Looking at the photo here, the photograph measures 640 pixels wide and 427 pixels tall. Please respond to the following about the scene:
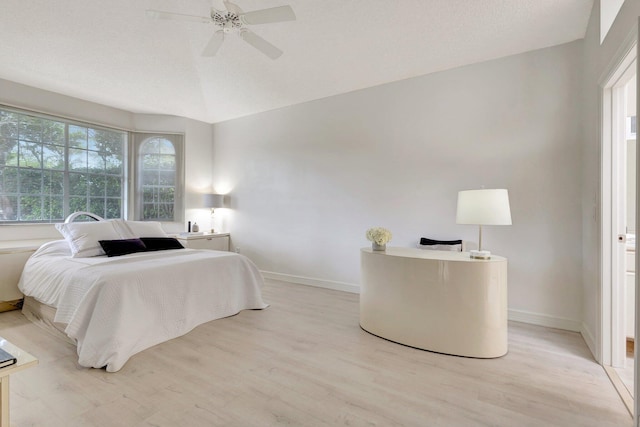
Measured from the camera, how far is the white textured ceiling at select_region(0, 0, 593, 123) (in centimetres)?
287

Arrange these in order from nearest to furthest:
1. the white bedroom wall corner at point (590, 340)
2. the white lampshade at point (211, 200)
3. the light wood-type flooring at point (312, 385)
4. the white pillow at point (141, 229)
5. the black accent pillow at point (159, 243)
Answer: the light wood-type flooring at point (312, 385), the white bedroom wall corner at point (590, 340), the black accent pillow at point (159, 243), the white pillow at point (141, 229), the white lampshade at point (211, 200)

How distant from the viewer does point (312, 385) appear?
2.00 m

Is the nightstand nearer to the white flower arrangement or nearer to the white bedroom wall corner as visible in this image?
the white flower arrangement

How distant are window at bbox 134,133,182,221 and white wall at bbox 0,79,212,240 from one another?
0.14 metres

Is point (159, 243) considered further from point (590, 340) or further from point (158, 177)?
point (590, 340)

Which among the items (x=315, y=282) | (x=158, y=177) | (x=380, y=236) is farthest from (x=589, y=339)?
(x=158, y=177)

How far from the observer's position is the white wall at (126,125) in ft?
13.2

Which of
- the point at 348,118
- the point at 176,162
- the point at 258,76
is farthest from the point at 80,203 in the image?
the point at 348,118

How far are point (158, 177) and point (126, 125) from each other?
3.18 ft

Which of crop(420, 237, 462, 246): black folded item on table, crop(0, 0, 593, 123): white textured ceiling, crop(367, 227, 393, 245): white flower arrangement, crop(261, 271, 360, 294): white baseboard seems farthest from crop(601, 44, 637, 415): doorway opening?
crop(261, 271, 360, 294): white baseboard

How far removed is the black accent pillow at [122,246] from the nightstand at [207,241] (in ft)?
4.28

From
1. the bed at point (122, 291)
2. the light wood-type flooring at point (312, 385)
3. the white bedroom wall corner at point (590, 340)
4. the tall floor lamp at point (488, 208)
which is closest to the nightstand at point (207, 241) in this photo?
the bed at point (122, 291)

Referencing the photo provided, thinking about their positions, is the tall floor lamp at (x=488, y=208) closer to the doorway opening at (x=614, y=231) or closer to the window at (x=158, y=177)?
the doorway opening at (x=614, y=231)

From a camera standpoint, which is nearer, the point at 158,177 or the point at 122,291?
the point at 122,291
